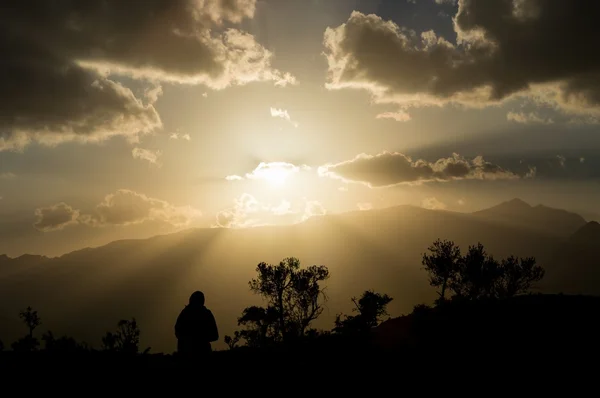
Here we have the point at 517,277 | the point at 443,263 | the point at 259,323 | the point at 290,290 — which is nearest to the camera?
the point at 290,290

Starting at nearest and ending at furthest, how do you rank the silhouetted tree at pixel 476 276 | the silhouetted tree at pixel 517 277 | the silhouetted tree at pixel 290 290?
the silhouetted tree at pixel 476 276 → the silhouetted tree at pixel 290 290 → the silhouetted tree at pixel 517 277

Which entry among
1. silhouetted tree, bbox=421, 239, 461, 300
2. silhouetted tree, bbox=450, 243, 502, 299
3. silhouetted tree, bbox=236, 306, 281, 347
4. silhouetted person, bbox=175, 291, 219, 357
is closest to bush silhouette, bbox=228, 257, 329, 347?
silhouetted tree, bbox=236, 306, 281, 347

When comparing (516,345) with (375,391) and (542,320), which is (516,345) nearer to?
(542,320)

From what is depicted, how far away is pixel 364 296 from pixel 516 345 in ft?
168

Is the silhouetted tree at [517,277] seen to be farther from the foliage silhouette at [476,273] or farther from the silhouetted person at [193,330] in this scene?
the silhouetted person at [193,330]

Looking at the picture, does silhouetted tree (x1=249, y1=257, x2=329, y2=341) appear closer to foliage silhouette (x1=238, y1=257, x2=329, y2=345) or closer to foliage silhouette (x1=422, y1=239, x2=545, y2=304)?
foliage silhouette (x1=238, y1=257, x2=329, y2=345)

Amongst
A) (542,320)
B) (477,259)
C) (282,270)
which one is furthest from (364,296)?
(542,320)

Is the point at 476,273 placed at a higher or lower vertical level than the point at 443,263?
lower

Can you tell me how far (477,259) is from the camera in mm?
71188

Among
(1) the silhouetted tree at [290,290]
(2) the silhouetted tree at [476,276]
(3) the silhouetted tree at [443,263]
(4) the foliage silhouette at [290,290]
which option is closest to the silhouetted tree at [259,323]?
(4) the foliage silhouette at [290,290]

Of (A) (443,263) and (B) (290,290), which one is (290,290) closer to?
(B) (290,290)

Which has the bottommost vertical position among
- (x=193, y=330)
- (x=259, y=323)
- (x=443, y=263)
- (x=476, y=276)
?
(x=259, y=323)

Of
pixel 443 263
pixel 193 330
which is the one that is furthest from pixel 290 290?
A: pixel 193 330

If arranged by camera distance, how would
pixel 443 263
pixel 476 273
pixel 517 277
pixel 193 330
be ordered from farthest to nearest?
pixel 517 277, pixel 443 263, pixel 476 273, pixel 193 330
